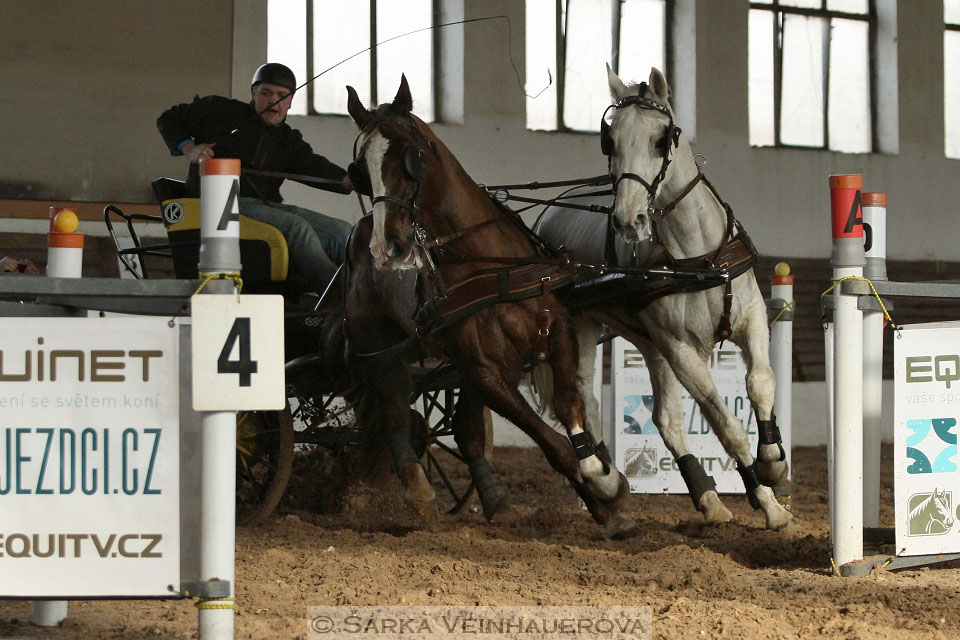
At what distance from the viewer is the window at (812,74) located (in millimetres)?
11312

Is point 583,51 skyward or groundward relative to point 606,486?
skyward

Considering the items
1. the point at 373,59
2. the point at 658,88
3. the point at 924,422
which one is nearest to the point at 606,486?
the point at 924,422

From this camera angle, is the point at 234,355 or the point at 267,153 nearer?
the point at 234,355

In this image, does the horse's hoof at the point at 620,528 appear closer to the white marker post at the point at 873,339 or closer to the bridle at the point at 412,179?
the white marker post at the point at 873,339

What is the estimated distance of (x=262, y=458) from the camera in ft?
17.6

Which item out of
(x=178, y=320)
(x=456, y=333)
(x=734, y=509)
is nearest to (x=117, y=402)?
(x=178, y=320)

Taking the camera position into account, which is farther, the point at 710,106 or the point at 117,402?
the point at 710,106

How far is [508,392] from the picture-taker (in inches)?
171

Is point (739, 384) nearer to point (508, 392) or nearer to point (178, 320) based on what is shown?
point (508, 392)

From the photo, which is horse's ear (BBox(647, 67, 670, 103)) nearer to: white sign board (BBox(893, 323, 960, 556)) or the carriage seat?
white sign board (BBox(893, 323, 960, 556))

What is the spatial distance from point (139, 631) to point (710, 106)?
29.8 feet

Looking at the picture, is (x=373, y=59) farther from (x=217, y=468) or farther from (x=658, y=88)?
(x=217, y=468)

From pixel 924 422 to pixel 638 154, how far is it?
1565mm

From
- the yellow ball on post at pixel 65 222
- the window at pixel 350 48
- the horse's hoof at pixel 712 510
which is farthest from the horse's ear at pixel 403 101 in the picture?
the window at pixel 350 48
